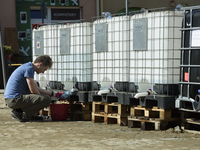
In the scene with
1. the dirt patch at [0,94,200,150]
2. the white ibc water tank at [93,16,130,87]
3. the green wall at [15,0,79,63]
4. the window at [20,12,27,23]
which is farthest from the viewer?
the window at [20,12,27,23]

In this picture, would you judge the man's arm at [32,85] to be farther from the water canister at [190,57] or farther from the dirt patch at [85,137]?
the water canister at [190,57]

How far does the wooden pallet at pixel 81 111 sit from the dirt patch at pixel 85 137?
0.47 metres

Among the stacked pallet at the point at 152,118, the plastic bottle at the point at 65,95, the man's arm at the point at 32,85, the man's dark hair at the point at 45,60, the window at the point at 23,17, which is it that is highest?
the window at the point at 23,17

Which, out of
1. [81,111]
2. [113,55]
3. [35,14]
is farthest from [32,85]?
[35,14]

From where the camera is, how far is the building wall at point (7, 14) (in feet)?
58.2

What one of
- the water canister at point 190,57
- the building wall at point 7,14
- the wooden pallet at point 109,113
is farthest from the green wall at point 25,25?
the water canister at point 190,57

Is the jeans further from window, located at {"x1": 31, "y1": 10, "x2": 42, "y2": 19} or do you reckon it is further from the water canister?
window, located at {"x1": 31, "y1": 10, "x2": 42, "y2": 19}

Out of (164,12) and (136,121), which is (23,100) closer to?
(136,121)

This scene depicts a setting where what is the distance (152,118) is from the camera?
616 centimetres

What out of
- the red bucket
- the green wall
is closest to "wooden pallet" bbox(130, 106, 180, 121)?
the red bucket

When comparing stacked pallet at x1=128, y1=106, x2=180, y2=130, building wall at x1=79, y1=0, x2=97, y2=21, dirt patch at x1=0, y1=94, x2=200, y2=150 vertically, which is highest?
building wall at x1=79, y1=0, x2=97, y2=21

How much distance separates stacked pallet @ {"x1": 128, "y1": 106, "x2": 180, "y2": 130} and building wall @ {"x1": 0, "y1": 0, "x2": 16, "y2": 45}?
12.6 m

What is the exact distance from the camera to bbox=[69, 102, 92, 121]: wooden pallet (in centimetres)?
739

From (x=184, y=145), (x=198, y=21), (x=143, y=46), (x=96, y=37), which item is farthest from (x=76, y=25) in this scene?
(x=184, y=145)
